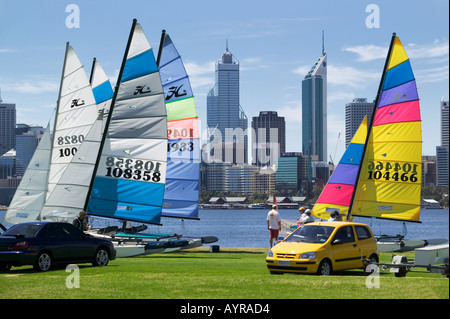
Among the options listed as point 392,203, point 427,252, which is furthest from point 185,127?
point 427,252

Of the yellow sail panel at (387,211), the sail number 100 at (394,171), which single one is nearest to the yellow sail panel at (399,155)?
the sail number 100 at (394,171)

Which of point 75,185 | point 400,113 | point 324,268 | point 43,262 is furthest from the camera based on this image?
point 400,113

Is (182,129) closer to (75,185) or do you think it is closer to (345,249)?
(75,185)

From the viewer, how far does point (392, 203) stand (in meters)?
36.4

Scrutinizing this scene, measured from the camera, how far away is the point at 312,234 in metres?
22.7

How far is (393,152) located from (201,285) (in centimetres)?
1969

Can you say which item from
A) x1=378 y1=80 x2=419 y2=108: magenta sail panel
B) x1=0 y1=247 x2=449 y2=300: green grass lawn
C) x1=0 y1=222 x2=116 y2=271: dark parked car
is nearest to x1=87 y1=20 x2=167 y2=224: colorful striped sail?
x1=0 y1=222 x2=116 y2=271: dark parked car

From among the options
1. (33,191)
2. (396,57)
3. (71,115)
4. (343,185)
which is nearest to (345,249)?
(396,57)

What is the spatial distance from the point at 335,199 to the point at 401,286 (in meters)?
22.8

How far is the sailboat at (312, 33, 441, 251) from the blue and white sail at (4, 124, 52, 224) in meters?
16.9

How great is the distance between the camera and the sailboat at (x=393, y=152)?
3600 centimetres

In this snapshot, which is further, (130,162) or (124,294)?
(130,162)

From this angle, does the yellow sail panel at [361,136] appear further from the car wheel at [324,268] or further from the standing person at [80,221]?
the car wheel at [324,268]
